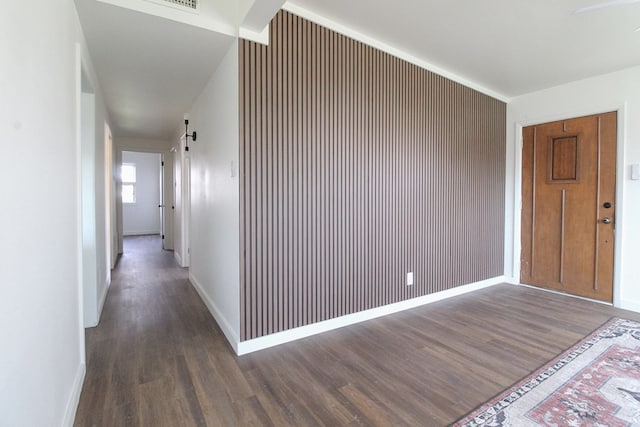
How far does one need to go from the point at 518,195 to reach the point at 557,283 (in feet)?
4.07

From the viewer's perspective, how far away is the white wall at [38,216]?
0.93m

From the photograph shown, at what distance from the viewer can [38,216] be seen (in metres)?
1.21

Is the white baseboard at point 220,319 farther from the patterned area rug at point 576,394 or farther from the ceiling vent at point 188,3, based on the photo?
the ceiling vent at point 188,3

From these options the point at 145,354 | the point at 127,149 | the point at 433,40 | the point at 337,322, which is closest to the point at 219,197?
the point at 145,354

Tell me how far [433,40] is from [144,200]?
954cm

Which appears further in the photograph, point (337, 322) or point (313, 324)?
point (337, 322)

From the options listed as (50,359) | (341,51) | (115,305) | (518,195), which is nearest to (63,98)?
(50,359)

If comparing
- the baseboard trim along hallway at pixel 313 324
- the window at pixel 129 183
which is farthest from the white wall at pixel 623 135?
the window at pixel 129 183

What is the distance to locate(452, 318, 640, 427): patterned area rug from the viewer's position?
164cm

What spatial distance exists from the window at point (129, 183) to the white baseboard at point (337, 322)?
8904mm

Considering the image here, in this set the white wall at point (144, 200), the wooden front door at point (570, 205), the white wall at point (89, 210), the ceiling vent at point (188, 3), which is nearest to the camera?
the ceiling vent at point (188, 3)

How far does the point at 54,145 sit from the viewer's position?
144 centimetres

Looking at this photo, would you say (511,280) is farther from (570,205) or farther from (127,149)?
(127,149)

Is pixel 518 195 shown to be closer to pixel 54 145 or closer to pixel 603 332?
pixel 603 332
